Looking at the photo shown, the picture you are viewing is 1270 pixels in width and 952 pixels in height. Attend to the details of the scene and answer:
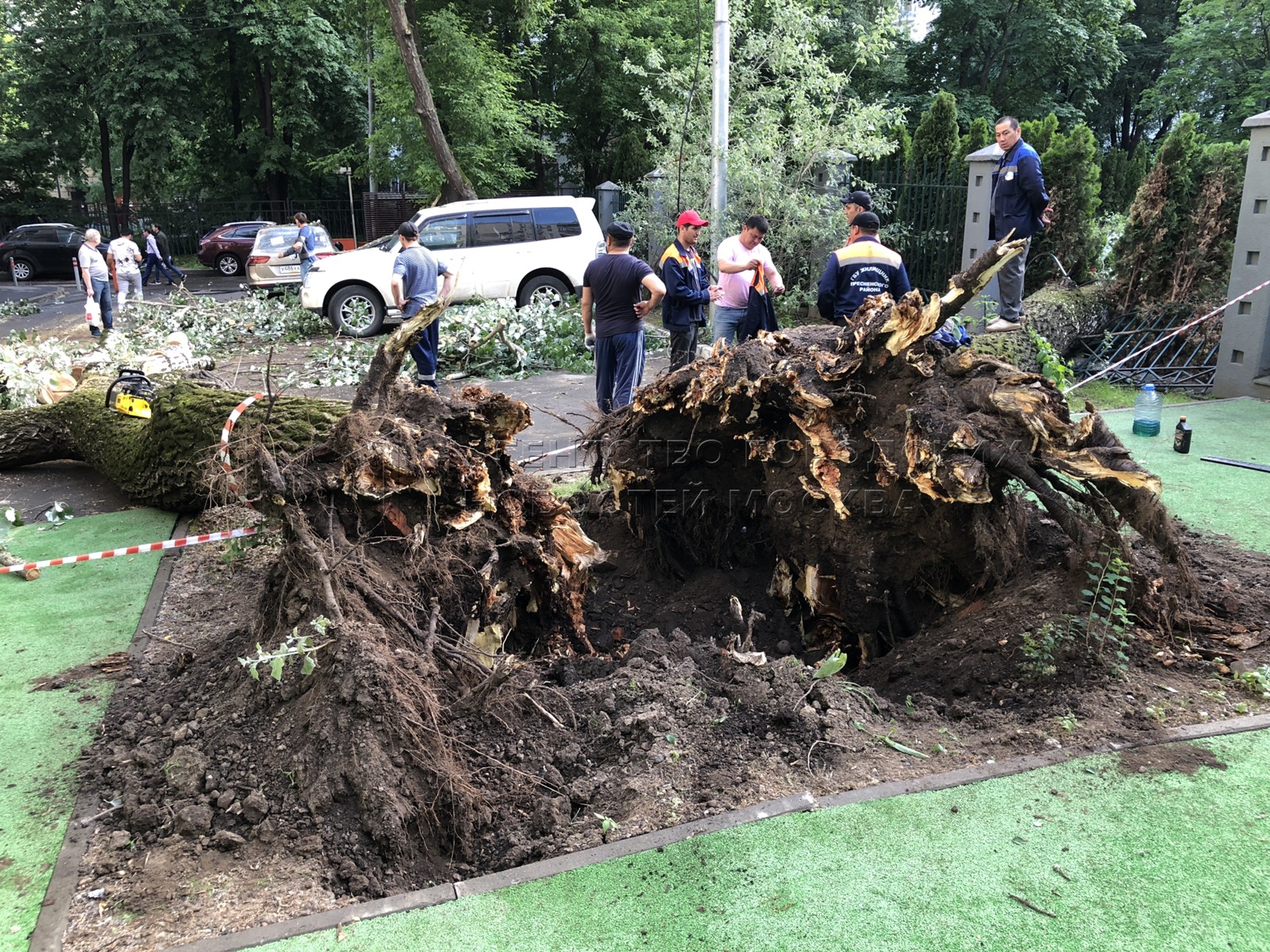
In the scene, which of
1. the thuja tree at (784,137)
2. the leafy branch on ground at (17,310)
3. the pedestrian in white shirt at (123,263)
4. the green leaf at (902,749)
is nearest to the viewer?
the green leaf at (902,749)

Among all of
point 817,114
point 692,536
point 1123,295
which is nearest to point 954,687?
point 692,536

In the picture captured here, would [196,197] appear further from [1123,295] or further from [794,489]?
[794,489]

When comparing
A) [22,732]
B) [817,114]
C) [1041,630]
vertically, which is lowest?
[22,732]

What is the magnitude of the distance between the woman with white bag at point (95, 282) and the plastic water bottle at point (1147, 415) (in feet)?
47.8

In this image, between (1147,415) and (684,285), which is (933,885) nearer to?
(684,285)

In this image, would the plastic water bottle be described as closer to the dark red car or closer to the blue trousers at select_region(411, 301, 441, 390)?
the blue trousers at select_region(411, 301, 441, 390)

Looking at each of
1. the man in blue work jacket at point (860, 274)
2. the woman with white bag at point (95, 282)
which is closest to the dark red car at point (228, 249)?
the woman with white bag at point (95, 282)

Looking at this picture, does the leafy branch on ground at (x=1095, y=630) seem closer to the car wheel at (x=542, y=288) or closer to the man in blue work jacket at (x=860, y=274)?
the man in blue work jacket at (x=860, y=274)

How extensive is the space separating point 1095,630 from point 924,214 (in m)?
10.8

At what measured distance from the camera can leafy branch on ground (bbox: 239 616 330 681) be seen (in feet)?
10.4

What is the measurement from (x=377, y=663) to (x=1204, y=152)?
12.2 metres

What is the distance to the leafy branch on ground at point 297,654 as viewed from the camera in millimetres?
3168

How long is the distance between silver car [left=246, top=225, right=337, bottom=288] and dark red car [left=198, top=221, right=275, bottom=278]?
7.79 metres

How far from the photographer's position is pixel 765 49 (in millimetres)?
13391
